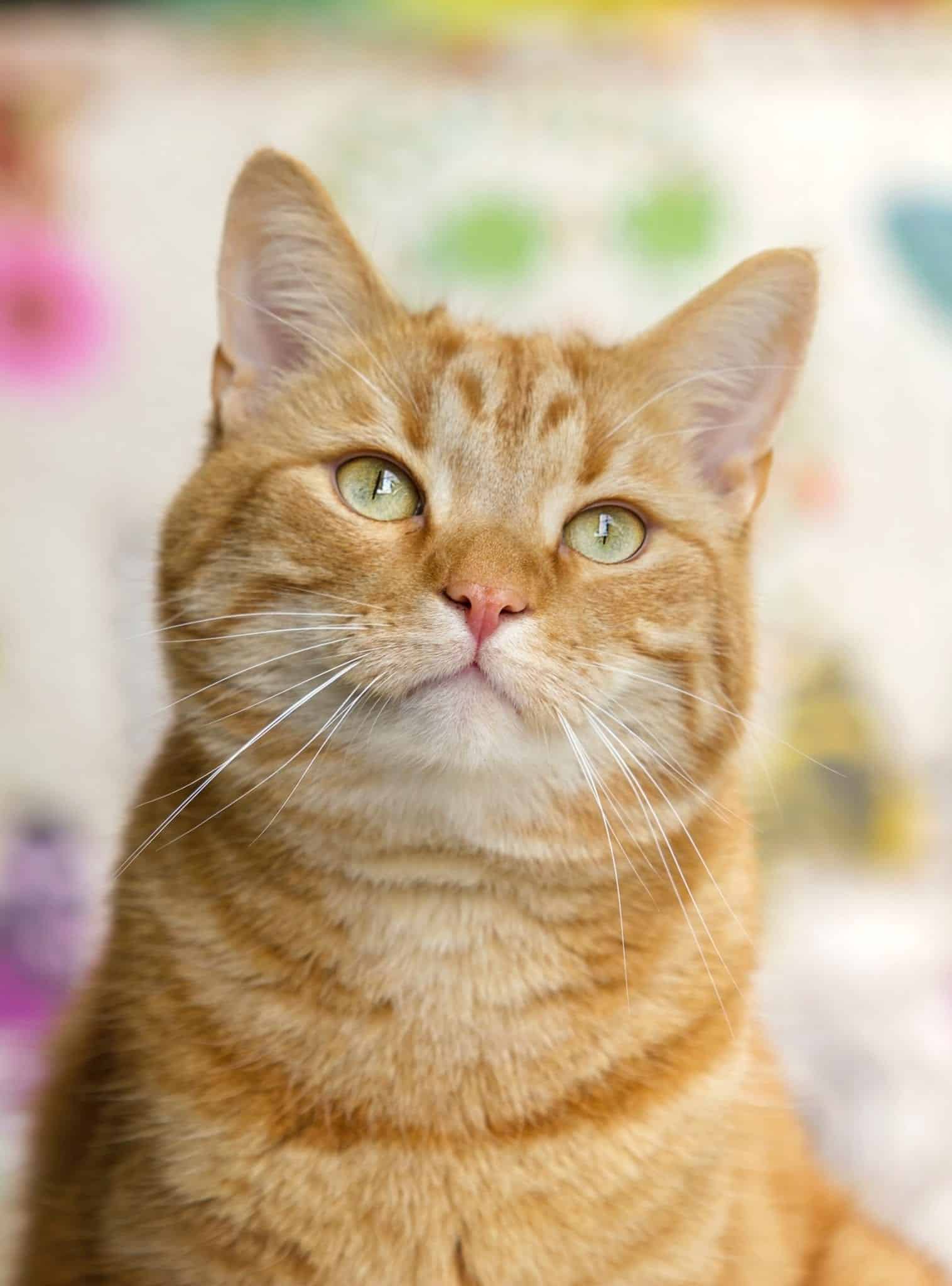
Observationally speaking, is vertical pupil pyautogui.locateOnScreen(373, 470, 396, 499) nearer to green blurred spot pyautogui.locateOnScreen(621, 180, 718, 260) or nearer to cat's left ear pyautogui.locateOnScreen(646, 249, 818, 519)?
cat's left ear pyautogui.locateOnScreen(646, 249, 818, 519)

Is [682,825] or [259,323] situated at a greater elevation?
[259,323]

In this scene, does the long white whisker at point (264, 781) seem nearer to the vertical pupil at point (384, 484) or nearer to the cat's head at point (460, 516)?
the cat's head at point (460, 516)

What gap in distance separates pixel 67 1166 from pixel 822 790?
1.48 m

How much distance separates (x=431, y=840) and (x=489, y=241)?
61.6 inches

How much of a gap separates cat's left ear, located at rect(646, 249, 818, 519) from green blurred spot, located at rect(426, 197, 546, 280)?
1169mm

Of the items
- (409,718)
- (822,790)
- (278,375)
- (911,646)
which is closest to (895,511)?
(911,646)

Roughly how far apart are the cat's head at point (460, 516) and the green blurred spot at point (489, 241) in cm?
111

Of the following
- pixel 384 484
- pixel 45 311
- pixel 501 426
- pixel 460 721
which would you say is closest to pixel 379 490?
pixel 384 484

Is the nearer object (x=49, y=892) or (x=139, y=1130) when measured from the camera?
(x=139, y=1130)

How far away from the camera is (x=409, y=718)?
111 cm

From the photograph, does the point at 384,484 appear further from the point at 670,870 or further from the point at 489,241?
the point at 489,241

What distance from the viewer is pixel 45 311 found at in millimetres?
2354

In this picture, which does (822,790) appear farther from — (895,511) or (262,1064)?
(262,1064)

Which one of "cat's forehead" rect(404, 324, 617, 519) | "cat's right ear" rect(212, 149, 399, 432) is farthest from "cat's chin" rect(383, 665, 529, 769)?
"cat's right ear" rect(212, 149, 399, 432)
